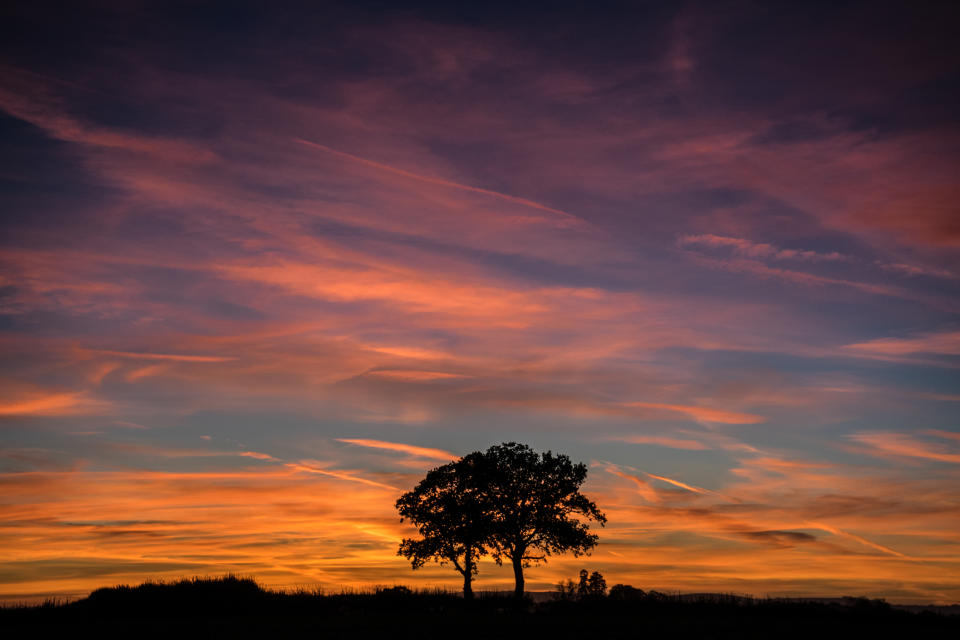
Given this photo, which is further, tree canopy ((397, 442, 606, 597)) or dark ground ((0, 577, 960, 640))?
tree canopy ((397, 442, 606, 597))

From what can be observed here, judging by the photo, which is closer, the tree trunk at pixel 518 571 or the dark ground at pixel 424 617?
the dark ground at pixel 424 617

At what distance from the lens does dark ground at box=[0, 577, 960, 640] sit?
35.2 m

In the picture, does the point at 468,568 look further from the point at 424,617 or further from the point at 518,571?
the point at 424,617

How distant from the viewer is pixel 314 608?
47.9 m

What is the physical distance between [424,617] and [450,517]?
22.4m

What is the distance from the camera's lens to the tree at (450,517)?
211 feet

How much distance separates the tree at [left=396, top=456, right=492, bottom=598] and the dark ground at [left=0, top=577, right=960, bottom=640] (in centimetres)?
797

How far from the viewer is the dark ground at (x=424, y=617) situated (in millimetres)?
35250

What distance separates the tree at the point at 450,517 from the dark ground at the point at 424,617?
314 inches

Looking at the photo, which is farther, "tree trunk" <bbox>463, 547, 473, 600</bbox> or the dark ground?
"tree trunk" <bbox>463, 547, 473, 600</bbox>

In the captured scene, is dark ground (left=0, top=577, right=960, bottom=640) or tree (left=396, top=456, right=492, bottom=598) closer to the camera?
dark ground (left=0, top=577, right=960, bottom=640)

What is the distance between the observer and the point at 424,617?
4284 centimetres

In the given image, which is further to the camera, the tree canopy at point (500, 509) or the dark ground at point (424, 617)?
the tree canopy at point (500, 509)

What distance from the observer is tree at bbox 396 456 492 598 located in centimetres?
6444
